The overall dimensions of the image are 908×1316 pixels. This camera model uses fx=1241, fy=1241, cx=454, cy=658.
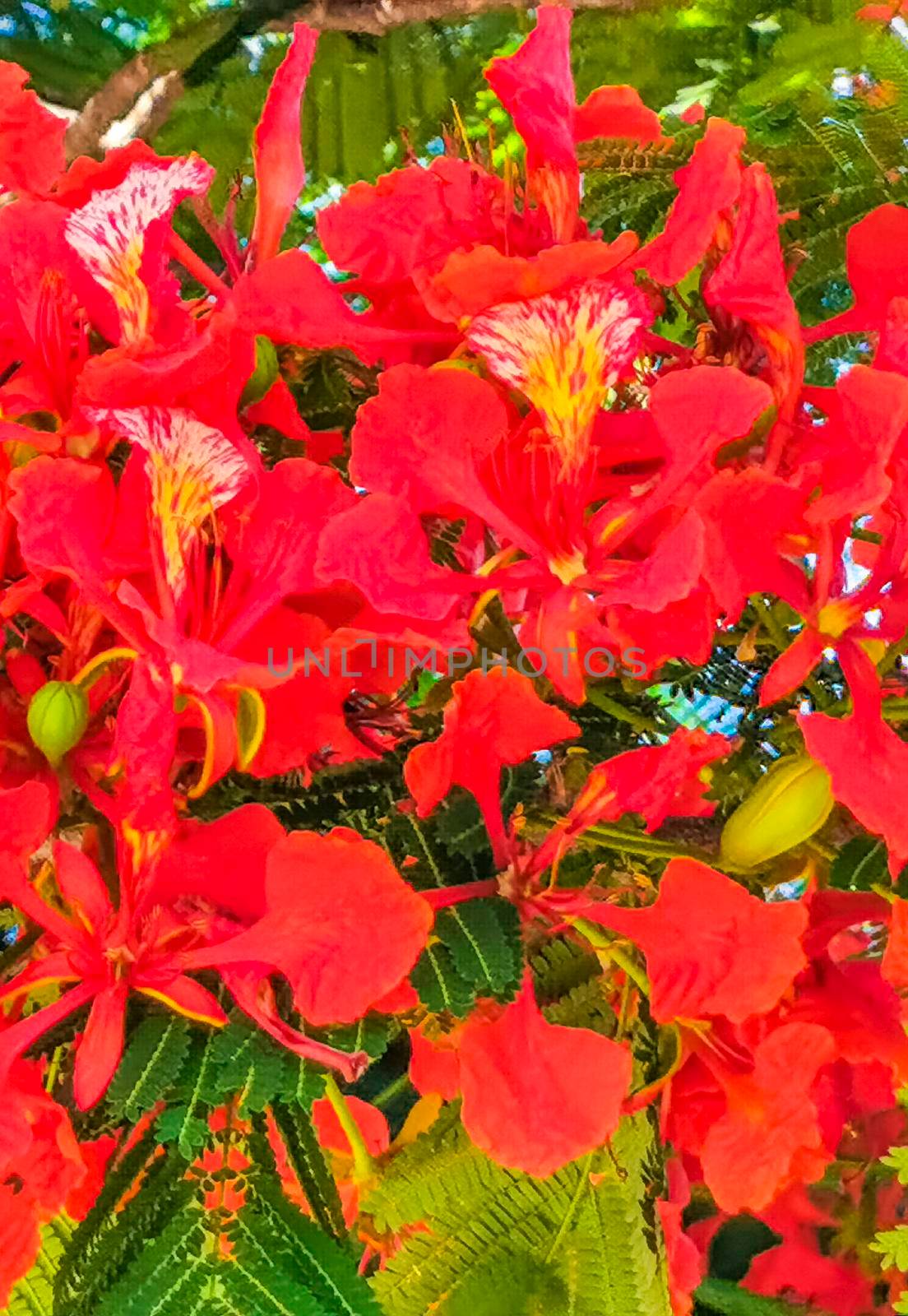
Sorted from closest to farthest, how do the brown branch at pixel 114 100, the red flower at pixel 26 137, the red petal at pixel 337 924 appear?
1. the red petal at pixel 337 924
2. the red flower at pixel 26 137
3. the brown branch at pixel 114 100

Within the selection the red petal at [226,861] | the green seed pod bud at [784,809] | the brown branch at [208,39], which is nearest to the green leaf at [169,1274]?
the red petal at [226,861]

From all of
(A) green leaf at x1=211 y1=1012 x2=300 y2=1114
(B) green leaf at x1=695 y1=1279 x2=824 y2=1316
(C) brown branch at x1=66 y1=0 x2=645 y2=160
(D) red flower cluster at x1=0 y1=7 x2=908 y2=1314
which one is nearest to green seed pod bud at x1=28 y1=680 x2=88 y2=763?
(D) red flower cluster at x1=0 y1=7 x2=908 y2=1314

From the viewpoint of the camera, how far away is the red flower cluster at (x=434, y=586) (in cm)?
39

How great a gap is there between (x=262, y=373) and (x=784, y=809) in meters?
0.24

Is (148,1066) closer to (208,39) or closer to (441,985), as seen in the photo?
(441,985)

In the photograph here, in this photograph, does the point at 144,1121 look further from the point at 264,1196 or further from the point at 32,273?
the point at 32,273

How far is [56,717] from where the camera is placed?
0.42 metres

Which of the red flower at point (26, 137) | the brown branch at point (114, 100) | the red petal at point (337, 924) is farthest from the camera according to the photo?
the brown branch at point (114, 100)

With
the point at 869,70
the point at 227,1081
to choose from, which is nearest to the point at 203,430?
the point at 227,1081

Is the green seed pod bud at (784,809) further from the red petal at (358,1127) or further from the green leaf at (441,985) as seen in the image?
the red petal at (358,1127)

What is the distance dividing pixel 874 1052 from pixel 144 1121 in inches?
10.8

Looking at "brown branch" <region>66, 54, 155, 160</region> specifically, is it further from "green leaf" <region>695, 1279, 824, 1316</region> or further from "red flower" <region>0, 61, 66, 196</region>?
"green leaf" <region>695, 1279, 824, 1316</region>

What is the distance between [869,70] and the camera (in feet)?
2.29

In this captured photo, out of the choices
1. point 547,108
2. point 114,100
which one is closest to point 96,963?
point 547,108
